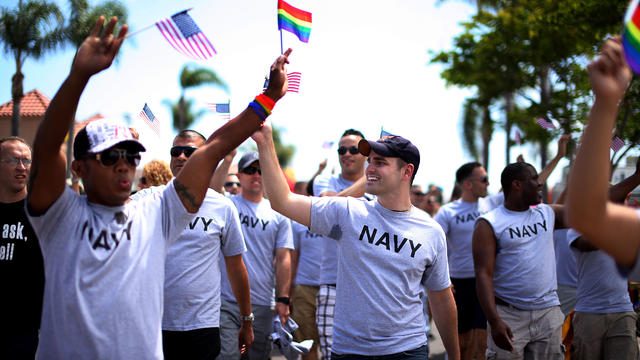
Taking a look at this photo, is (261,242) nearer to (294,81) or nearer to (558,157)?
(294,81)

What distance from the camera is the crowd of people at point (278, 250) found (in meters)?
2.38

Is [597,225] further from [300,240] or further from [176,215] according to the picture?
[300,240]

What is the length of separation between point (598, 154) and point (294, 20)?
2.10 m

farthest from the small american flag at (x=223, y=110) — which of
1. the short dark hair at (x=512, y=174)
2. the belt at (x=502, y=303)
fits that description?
the belt at (x=502, y=303)

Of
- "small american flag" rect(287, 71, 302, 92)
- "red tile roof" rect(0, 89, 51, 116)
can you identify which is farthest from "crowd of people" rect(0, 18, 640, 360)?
"red tile roof" rect(0, 89, 51, 116)

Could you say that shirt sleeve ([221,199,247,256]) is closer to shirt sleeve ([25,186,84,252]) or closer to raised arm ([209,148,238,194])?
raised arm ([209,148,238,194])

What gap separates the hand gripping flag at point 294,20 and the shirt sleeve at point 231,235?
1818 millimetres

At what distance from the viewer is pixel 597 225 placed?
2053mm

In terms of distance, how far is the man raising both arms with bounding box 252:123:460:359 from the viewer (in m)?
3.69

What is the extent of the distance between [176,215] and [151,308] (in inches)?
17.8

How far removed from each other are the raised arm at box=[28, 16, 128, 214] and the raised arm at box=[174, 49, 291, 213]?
21.4 inches

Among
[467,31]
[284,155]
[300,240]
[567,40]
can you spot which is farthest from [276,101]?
[284,155]

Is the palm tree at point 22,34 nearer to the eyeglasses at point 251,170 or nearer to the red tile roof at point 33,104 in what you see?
the red tile roof at point 33,104

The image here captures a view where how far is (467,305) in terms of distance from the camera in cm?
761
